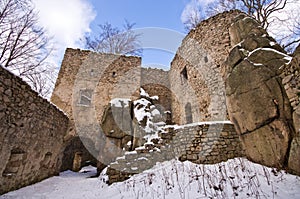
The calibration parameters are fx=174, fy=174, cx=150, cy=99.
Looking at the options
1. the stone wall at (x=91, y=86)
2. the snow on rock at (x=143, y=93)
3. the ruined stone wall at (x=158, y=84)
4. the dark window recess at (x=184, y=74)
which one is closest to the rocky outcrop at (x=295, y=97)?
the dark window recess at (x=184, y=74)

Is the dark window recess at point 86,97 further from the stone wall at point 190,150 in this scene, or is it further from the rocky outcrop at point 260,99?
the rocky outcrop at point 260,99

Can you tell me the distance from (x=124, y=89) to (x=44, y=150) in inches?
281

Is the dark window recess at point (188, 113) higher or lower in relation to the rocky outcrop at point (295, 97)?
higher

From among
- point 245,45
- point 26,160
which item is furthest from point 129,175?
point 245,45

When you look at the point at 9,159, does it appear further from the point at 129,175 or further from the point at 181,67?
the point at 181,67

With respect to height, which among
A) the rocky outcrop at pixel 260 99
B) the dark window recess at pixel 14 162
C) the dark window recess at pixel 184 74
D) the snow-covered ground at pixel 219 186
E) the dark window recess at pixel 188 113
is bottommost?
the snow-covered ground at pixel 219 186

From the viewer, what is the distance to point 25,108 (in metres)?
4.19

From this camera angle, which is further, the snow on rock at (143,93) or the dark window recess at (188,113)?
the snow on rock at (143,93)

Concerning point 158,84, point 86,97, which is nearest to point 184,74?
point 158,84

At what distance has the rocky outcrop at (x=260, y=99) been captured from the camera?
3.57m

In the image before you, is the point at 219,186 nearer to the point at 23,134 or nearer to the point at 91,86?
the point at 23,134

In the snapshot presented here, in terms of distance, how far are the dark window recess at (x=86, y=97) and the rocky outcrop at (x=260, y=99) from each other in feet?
28.8

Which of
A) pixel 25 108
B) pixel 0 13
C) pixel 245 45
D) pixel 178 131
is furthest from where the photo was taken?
pixel 0 13

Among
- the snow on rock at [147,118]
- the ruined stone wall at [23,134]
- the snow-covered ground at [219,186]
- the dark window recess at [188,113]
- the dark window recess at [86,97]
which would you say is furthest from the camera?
the dark window recess at [86,97]
